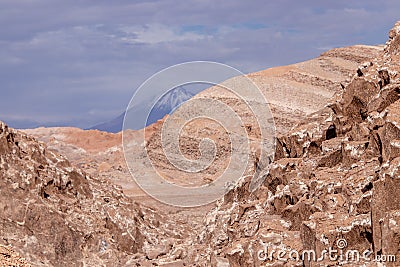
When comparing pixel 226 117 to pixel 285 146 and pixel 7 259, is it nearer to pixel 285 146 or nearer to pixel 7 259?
pixel 285 146

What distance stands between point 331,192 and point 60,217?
7838 mm

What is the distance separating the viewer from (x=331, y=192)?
35.1 ft

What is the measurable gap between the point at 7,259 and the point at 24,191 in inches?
254

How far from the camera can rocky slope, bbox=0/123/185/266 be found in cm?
1588

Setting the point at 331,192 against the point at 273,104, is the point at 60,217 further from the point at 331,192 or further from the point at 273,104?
the point at 273,104

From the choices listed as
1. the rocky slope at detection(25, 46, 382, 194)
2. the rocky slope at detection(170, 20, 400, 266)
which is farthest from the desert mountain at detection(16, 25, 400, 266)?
the rocky slope at detection(25, 46, 382, 194)

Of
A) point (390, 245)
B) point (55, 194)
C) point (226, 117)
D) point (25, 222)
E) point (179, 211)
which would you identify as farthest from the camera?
point (226, 117)

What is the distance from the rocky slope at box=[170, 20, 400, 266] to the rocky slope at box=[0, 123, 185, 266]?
284 cm

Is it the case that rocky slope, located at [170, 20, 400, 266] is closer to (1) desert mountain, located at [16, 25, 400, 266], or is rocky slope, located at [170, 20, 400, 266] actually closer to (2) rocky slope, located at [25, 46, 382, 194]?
(1) desert mountain, located at [16, 25, 400, 266]

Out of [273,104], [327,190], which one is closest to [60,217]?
[327,190]

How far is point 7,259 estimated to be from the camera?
1018 centimetres

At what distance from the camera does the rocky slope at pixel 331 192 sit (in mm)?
8711

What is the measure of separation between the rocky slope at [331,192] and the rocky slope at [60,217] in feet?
9.32

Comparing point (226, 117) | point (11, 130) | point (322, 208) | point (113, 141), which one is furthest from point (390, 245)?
point (113, 141)
